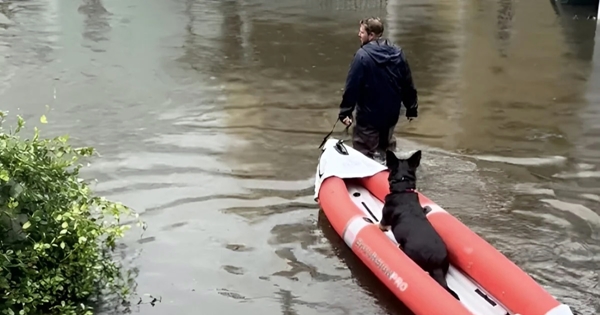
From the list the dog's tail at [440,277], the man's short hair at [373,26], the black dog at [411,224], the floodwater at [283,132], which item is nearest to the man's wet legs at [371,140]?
the floodwater at [283,132]

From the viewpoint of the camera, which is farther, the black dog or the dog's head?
the dog's head

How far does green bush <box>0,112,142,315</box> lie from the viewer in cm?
429

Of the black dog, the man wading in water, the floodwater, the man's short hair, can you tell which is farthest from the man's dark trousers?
the black dog

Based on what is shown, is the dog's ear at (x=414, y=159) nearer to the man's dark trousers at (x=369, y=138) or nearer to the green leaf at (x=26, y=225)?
the man's dark trousers at (x=369, y=138)

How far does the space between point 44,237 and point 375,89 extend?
11.4ft

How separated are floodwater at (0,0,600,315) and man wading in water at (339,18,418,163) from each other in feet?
2.41

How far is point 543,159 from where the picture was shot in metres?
7.82

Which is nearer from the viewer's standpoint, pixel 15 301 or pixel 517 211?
pixel 15 301

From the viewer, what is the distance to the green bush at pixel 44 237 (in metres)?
4.29

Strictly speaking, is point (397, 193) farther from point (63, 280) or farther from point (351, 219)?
point (63, 280)

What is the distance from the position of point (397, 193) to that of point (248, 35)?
9544 mm

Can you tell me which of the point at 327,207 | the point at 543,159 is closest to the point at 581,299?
the point at 327,207

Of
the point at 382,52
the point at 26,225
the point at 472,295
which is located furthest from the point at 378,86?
the point at 26,225

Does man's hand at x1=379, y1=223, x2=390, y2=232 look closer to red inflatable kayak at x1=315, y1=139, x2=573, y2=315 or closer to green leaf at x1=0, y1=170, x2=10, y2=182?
red inflatable kayak at x1=315, y1=139, x2=573, y2=315
